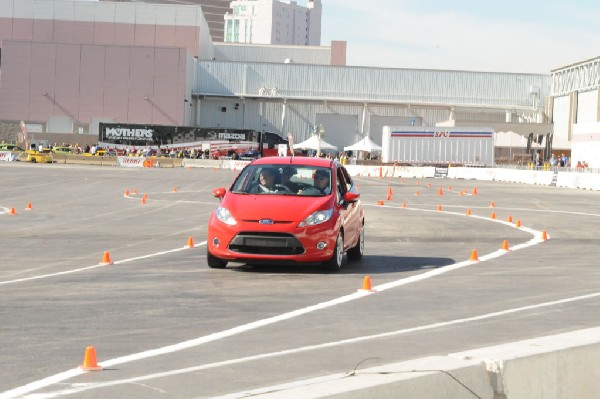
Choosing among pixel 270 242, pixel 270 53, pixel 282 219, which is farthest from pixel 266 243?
pixel 270 53

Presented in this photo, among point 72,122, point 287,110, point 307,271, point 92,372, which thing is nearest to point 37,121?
point 72,122

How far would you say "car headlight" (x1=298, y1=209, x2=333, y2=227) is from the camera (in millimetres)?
15320

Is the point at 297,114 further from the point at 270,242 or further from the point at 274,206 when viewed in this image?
the point at 270,242

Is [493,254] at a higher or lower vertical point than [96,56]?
lower

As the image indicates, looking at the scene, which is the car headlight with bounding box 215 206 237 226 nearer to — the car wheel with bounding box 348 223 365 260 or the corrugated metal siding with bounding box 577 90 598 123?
the car wheel with bounding box 348 223 365 260

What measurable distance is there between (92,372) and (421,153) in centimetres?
8207

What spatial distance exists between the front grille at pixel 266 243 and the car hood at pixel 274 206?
0.78ft

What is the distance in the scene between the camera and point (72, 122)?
357 ft

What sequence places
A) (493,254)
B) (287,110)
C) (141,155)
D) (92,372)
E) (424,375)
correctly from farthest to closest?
(287,110) → (141,155) → (493,254) → (92,372) → (424,375)

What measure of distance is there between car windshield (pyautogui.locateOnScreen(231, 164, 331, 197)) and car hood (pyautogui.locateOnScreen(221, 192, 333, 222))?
31 centimetres

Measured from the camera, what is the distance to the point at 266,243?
15.2m

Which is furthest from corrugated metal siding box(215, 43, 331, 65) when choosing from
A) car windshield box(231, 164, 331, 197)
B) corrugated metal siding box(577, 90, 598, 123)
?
car windshield box(231, 164, 331, 197)

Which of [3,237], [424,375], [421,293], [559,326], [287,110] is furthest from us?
[287,110]

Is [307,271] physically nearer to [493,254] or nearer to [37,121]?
[493,254]
